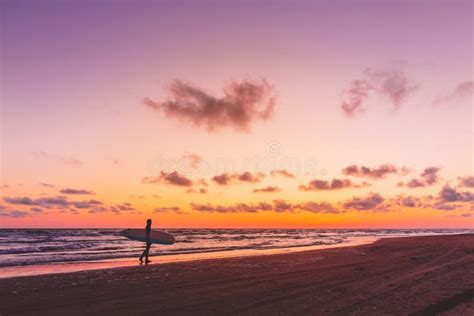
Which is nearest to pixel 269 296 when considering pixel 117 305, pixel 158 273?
pixel 117 305

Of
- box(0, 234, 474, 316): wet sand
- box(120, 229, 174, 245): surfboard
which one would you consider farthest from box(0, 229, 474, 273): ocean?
box(0, 234, 474, 316): wet sand

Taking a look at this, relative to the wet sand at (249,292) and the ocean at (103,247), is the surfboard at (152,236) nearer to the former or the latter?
the ocean at (103,247)

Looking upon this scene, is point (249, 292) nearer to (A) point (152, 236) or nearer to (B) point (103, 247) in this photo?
(A) point (152, 236)

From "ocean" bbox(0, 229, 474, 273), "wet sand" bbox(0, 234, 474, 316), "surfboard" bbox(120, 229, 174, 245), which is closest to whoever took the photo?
"wet sand" bbox(0, 234, 474, 316)

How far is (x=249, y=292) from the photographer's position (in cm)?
1280

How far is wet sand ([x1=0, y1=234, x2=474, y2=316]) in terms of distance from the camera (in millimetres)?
10423

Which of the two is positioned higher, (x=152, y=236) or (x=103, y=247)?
(x=152, y=236)

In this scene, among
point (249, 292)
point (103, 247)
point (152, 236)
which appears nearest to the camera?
point (249, 292)

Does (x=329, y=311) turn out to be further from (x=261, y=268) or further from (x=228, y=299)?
(x=261, y=268)

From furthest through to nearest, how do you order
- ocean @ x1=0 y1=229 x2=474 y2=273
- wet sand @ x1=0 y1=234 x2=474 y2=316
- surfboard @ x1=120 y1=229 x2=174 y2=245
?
surfboard @ x1=120 y1=229 x2=174 y2=245 → ocean @ x1=0 y1=229 x2=474 y2=273 → wet sand @ x1=0 y1=234 x2=474 y2=316

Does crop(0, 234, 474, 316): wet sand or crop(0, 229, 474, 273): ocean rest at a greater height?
crop(0, 234, 474, 316): wet sand

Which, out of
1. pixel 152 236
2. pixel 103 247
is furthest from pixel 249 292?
pixel 103 247

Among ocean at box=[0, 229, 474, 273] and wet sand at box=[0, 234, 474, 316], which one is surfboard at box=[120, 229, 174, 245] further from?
wet sand at box=[0, 234, 474, 316]

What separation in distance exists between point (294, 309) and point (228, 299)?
7.35ft
